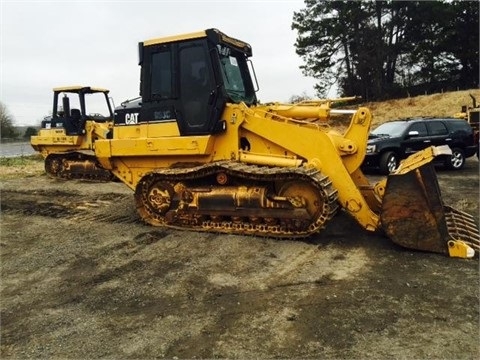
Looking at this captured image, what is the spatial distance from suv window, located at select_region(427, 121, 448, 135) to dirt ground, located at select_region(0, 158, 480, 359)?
8667 mm

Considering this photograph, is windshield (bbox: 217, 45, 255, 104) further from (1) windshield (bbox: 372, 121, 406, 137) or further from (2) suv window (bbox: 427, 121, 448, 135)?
(2) suv window (bbox: 427, 121, 448, 135)

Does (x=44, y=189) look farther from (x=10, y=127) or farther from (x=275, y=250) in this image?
(x=10, y=127)

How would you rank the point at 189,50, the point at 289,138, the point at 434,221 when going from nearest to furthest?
the point at 434,221, the point at 289,138, the point at 189,50

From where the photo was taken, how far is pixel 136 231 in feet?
23.2

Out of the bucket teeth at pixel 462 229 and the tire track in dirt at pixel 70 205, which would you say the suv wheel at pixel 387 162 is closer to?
the bucket teeth at pixel 462 229

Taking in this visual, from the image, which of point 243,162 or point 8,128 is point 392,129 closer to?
point 243,162

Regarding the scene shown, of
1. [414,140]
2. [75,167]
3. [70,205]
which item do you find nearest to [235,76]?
[70,205]

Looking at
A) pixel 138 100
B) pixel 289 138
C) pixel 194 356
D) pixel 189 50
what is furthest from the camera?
pixel 138 100

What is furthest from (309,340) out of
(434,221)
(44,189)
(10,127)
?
(10,127)

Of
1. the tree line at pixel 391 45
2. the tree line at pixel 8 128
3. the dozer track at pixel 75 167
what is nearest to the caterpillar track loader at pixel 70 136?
the dozer track at pixel 75 167

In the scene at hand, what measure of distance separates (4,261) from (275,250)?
12.2 feet

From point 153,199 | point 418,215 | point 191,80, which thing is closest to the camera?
point 418,215

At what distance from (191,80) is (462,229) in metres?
4.70

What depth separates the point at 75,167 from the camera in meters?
14.2
